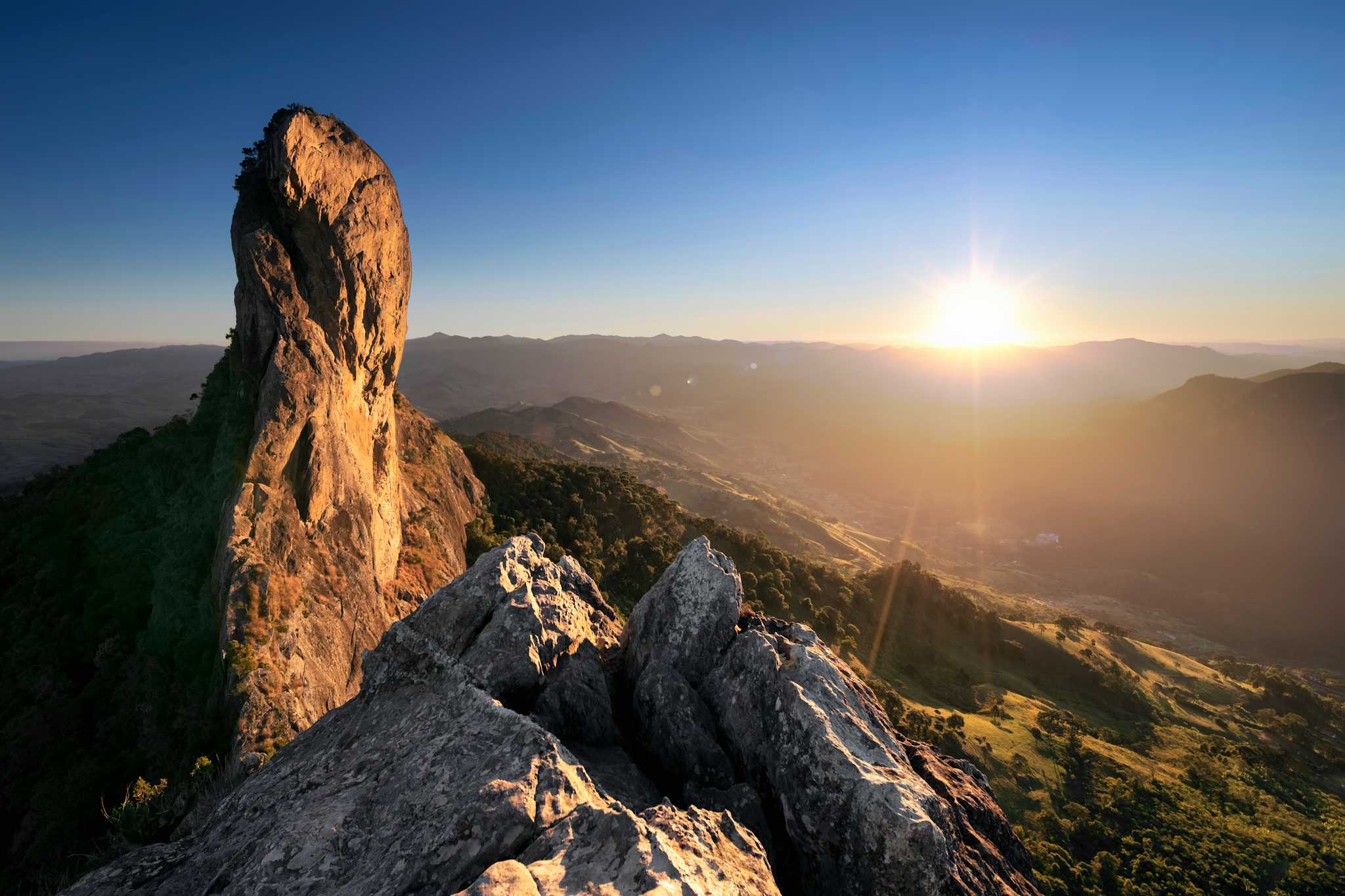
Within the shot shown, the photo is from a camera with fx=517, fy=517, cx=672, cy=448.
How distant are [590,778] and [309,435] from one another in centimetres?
2584

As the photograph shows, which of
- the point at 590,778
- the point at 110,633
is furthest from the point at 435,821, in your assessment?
the point at 110,633

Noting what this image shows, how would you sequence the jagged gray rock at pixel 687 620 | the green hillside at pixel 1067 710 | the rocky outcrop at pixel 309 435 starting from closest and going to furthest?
the jagged gray rock at pixel 687 620
the rocky outcrop at pixel 309 435
the green hillside at pixel 1067 710

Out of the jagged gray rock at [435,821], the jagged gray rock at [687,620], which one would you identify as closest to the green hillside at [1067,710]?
the jagged gray rock at [687,620]

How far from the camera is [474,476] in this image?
60719 mm

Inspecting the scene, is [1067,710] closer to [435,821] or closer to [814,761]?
[814,761]

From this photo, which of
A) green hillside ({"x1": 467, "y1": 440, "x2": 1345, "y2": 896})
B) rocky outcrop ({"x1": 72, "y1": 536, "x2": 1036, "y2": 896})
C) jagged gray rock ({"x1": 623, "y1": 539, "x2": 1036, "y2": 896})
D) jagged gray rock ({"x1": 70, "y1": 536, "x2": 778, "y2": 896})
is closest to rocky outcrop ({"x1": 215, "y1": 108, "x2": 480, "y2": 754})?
jagged gray rock ({"x1": 70, "y1": 536, "x2": 778, "y2": 896})

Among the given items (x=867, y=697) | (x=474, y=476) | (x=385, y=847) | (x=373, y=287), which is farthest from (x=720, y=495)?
(x=385, y=847)

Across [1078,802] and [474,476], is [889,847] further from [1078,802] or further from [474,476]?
[474,476]

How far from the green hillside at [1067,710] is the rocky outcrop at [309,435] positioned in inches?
808

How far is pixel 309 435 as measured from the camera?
2828 centimetres

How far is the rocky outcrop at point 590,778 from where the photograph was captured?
9.27 meters

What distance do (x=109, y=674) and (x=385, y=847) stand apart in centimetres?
2448

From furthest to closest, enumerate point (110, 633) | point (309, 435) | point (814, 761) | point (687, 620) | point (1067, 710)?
1. point (1067, 710)
2. point (309, 435)
3. point (110, 633)
4. point (687, 620)
5. point (814, 761)

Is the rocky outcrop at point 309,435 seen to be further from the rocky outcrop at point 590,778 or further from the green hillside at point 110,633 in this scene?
the rocky outcrop at point 590,778
